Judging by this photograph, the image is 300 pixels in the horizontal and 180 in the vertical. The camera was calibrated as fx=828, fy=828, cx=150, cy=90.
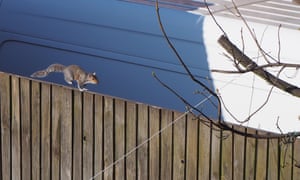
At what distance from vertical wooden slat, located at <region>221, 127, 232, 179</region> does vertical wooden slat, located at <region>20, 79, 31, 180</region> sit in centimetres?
182

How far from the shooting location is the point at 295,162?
5359mm

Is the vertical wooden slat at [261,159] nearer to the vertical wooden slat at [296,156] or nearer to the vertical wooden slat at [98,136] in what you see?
the vertical wooden slat at [296,156]

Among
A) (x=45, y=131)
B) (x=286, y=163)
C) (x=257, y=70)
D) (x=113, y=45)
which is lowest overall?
(x=257, y=70)

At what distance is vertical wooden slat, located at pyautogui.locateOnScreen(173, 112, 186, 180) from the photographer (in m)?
5.91

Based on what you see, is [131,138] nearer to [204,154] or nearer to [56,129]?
[204,154]

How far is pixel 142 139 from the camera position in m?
6.20

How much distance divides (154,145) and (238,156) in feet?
2.26

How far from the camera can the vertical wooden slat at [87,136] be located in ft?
21.1

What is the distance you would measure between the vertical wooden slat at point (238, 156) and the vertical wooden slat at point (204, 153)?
22cm

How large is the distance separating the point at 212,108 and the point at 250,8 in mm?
930

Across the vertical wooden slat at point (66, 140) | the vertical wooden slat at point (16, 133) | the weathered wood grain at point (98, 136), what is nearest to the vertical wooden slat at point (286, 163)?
the weathered wood grain at point (98, 136)

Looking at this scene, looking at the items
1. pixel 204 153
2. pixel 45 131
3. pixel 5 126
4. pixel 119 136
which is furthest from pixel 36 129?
pixel 204 153

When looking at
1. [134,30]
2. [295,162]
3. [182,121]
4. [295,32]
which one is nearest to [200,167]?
[182,121]

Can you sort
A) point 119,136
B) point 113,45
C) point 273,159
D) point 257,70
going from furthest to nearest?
point 113,45 < point 119,136 < point 273,159 < point 257,70
